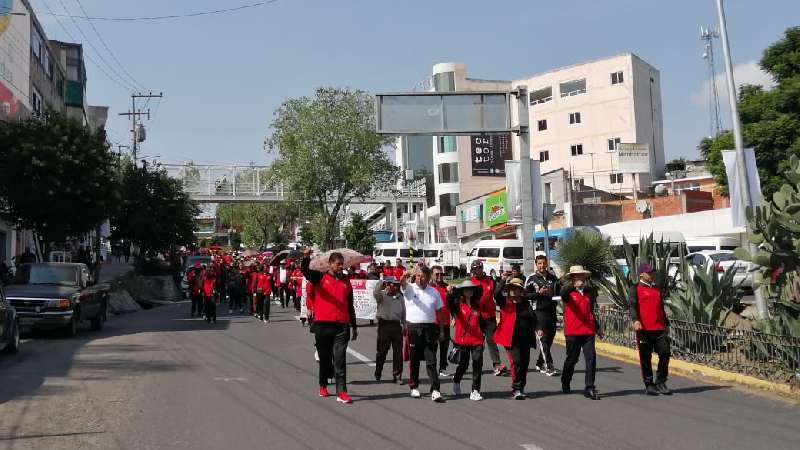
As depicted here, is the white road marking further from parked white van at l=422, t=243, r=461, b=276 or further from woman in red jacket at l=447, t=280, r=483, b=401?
parked white van at l=422, t=243, r=461, b=276

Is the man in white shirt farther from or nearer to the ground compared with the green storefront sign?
nearer to the ground

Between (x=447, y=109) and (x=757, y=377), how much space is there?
1260cm

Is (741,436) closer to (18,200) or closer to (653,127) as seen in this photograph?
(18,200)

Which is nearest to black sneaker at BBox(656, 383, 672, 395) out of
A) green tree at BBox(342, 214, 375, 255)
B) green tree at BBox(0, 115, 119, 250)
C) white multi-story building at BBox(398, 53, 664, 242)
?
green tree at BBox(0, 115, 119, 250)

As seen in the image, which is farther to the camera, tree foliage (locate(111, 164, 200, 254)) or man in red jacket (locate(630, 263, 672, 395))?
tree foliage (locate(111, 164, 200, 254))

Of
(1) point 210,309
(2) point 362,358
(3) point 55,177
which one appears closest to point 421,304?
(2) point 362,358

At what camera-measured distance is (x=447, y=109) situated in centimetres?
2189

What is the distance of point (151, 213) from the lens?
4153 centimetres

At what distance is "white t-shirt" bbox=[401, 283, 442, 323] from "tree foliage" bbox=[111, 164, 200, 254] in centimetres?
3334

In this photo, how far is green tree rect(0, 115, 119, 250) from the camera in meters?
25.9

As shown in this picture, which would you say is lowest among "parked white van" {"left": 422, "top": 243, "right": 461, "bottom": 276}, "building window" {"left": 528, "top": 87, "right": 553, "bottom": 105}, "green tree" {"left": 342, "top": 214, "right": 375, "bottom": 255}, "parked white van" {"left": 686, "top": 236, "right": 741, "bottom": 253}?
"parked white van" {"left": 686, "top": 236, "right": 741, "bottom": 253}

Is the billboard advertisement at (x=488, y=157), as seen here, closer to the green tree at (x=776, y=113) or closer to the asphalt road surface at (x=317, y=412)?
the green tree at (x=776, y=113)

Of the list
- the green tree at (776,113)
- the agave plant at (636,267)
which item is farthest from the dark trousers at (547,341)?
the green tree at (776,113)

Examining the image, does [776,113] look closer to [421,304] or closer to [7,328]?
[421,304]
